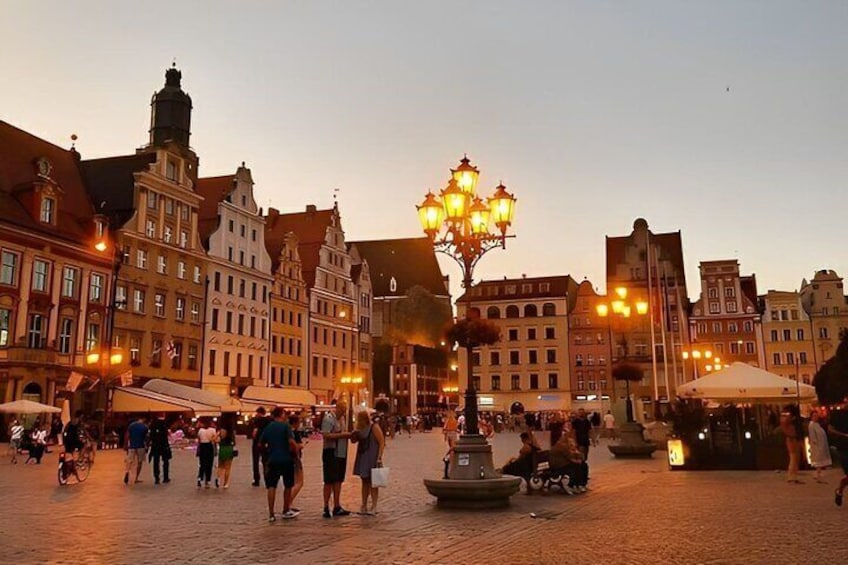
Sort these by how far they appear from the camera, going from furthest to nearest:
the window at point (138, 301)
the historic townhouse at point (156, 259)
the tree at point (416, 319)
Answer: the tree at point (416, 319), the window at point (138, 301), the historic townhouse at point (156, 259)

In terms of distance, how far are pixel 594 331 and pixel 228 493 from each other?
68.8 meters

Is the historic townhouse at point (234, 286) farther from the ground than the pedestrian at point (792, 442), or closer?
farther from the ground

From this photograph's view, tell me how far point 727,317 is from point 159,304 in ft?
185

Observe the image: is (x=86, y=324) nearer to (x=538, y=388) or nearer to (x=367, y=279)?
(x=367, y=279)

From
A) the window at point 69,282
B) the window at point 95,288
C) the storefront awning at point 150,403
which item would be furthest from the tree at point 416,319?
the storefront awning at point 150,403

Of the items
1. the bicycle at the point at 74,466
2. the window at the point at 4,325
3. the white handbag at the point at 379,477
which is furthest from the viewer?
the window at the point at 4,325

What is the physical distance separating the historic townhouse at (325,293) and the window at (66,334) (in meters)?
23.2

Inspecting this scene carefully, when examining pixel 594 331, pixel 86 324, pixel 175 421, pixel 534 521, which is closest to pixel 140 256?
pixel 86 324

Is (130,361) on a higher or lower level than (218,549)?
higher

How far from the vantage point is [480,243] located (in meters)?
15.1

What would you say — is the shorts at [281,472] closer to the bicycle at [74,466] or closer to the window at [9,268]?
the bicycle at [74,466]

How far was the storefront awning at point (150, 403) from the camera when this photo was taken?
37125 millimetres

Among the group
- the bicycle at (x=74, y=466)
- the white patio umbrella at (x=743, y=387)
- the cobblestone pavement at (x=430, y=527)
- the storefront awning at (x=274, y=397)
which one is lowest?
the cobblestone pavement at (x=430, y=527)

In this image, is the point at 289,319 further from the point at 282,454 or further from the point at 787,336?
the point at 282,454
